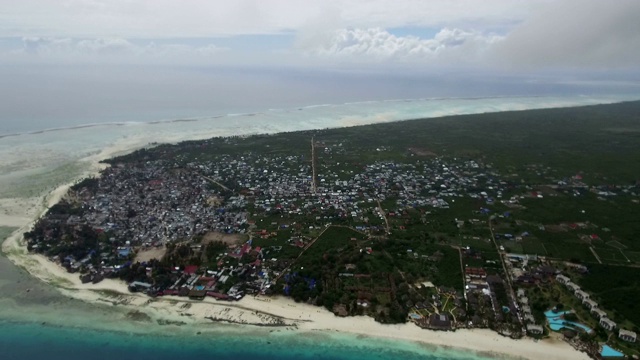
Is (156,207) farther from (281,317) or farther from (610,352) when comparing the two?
(610,352)

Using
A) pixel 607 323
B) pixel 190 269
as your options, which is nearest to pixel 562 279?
pixel 607 323

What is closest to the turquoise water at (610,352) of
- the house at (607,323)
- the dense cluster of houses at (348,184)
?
the house at (607,323)

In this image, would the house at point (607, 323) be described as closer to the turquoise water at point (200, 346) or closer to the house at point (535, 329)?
the house at point (535, 329)

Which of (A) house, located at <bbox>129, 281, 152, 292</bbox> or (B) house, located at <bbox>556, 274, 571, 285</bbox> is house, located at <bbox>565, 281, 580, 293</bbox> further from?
A: (A) house, located at <bbox>129, 281, 152, 292</bbox>

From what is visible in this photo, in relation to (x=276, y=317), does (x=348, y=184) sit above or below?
above

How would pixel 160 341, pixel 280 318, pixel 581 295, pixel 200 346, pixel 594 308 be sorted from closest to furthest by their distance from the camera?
1. pixel 200 346
2. pixel 160 341
3. pixel 594 308
4. pixel 280 318
5. pixel 581 295

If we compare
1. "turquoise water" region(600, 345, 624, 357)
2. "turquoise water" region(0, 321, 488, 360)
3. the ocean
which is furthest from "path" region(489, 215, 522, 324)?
"turquoise water" region(0, 321, 488, 360)
